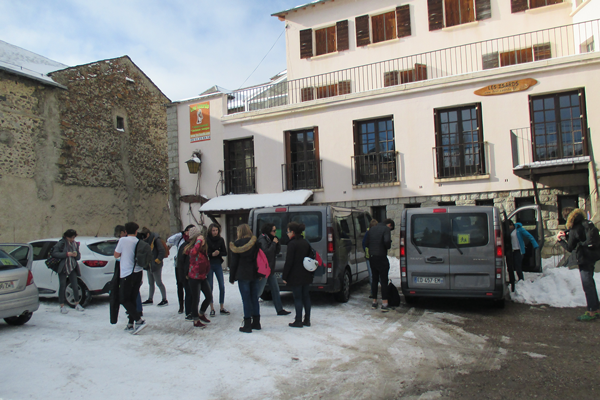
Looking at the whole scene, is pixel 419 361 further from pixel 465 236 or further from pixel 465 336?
pixel 465 236

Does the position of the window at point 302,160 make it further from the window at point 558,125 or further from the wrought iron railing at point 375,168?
the window at point 558,125

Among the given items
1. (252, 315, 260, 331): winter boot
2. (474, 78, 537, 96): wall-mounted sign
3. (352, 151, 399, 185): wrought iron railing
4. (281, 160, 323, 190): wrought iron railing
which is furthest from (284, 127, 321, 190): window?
(252, 315, 260, 331): winter boot

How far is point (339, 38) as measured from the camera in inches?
710

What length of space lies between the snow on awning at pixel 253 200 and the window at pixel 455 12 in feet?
26.1

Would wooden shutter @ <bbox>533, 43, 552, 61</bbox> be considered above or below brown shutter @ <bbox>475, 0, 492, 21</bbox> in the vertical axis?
below

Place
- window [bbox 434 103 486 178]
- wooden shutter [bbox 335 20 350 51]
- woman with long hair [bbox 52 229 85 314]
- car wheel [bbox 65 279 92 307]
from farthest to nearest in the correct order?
wooden shutter [bbox 335 20 350 51] < window [bbox 434 103 486 178] < car wheel [bbox 65 279 92 307] < woman with long hair [bbox 52 229 85 314]

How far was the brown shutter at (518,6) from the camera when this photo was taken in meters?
15.3

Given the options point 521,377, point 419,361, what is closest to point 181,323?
point 419,361

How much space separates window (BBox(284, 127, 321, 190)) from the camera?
15820mm

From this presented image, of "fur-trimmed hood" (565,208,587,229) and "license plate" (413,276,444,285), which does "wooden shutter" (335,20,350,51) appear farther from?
"fur-trimmed hood" (565,208,587,229)

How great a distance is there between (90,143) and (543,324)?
19547mm

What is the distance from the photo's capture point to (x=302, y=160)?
53.0 feet

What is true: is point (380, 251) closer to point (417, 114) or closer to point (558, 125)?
point (417, 114)

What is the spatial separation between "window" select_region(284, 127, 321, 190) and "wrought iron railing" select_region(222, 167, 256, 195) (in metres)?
1.50
